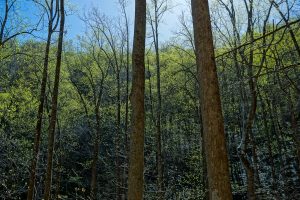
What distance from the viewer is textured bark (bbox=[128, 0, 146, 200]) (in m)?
6.28

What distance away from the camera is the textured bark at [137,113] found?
6.28 metres

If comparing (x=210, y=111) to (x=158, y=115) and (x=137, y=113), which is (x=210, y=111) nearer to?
(x=137, y=113)

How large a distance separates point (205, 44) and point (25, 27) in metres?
10.9

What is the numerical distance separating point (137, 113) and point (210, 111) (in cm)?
226

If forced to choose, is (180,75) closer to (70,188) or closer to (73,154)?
(73,154)

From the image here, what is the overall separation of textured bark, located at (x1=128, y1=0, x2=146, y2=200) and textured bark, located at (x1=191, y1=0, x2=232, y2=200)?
1.96 metres

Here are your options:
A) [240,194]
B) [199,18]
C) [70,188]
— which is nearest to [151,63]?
[70,188]

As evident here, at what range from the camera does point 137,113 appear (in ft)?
22.1

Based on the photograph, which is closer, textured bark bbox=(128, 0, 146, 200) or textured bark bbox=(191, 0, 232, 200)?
textured bark bbox=(191, 0, 232, 200)

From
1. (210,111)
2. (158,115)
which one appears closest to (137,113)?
(210,111)

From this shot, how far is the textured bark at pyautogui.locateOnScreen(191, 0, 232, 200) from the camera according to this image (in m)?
4.40

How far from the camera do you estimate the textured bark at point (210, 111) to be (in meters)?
4.40

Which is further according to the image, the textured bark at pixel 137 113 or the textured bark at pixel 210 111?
the textured bark at pixel 137 113

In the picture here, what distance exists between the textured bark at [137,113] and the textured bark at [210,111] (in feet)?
6.42
